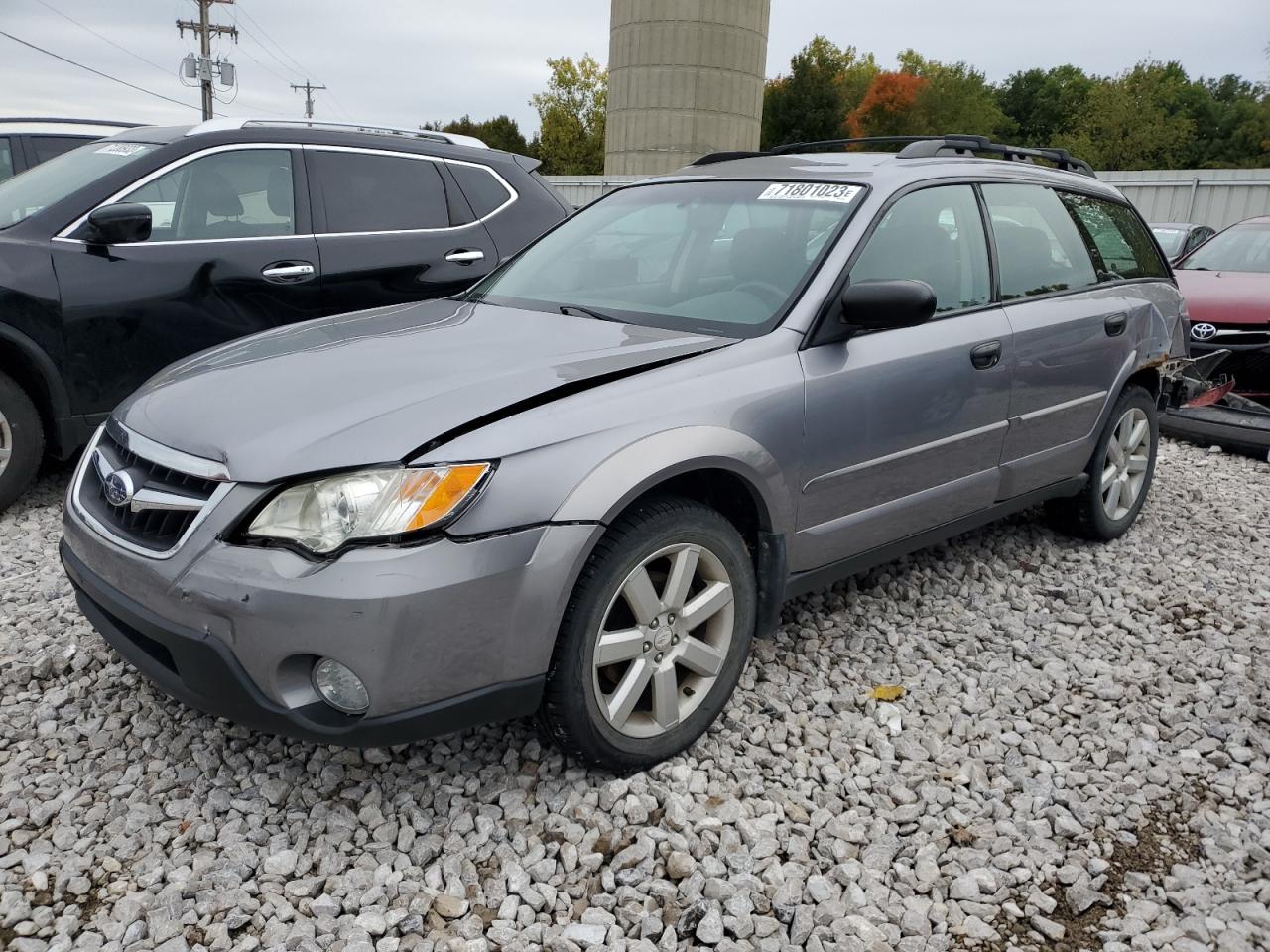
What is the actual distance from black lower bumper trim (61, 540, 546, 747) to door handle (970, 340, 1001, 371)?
2060 mm

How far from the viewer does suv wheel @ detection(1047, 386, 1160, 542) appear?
464 centimetres

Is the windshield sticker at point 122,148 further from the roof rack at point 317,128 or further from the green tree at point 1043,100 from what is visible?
the green tree at point 1043,100

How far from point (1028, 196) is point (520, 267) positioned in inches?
85.2

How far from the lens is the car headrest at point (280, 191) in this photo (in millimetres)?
5297

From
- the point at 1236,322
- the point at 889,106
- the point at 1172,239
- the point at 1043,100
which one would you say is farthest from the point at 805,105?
the point at 1236,322

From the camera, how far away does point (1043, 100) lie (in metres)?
71.5

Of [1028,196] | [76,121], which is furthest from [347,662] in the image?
[76,121]

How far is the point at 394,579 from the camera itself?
2227 mm

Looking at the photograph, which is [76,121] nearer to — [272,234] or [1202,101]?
[272,234]

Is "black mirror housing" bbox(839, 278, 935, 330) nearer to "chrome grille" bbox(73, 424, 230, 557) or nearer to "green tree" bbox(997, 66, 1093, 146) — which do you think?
"chrome grille" bbox(73, 424, 230, 557)

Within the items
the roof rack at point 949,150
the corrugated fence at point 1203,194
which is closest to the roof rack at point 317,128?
the roof rack at point 949,150

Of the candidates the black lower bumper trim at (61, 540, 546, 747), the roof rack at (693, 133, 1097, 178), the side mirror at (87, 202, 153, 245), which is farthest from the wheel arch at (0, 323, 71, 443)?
the roof rack at (693, 133, 1097, 178)

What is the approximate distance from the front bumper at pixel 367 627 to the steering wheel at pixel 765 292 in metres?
1.16

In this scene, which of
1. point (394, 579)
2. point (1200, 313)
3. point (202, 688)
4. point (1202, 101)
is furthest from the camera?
point (1202, 101)
